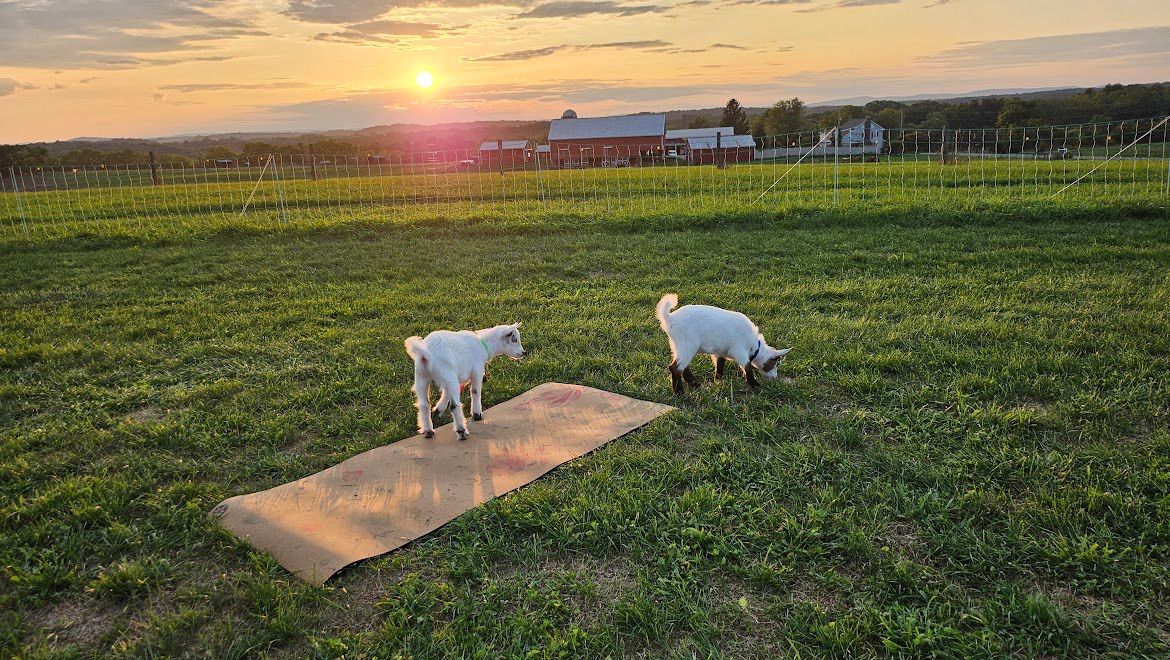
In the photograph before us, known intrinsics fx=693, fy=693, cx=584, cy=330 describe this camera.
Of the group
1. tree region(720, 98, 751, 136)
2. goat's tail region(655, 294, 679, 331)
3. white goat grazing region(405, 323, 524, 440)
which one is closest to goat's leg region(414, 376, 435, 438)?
white goat grazing region(405, 323, 524, 440)

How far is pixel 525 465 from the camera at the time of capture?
4.60 meters

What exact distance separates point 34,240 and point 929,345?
15339 millimetres

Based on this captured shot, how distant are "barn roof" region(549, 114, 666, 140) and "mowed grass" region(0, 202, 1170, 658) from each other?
2019 inches

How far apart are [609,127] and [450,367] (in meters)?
58.2

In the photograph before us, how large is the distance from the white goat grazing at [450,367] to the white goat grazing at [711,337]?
135 centimetres

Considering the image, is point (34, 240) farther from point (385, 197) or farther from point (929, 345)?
point (929, 345)

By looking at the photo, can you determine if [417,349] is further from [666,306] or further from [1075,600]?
[1075,600]

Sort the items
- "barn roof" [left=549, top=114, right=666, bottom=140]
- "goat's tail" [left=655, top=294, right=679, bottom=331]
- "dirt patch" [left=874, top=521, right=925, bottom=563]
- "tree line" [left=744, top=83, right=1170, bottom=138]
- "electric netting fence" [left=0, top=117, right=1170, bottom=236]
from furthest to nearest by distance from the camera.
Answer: "barn roof" [left=549, top=114, right=666, bottom=140] → "tree line" [left=744, top=83, right=1170, bottom=138] → "electric netting fence" [left=0, top=117, right=1170, bottom=236] → "goat's tail" [left=655, top=294, right=679, bottom=331] → "dirt patch" [left=874, top=521, right=925, bottom=563]

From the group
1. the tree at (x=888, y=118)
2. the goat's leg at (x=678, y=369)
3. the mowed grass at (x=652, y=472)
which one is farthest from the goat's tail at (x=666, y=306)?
the tree at (x=888, y=118)

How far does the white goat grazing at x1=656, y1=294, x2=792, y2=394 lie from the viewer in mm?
5457


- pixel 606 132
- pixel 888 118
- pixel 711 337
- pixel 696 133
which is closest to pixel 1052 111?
pixel 888 118

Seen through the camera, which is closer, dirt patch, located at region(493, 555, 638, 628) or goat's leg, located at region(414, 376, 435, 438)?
dirt patch, located at region(493, 555, 638, 628)

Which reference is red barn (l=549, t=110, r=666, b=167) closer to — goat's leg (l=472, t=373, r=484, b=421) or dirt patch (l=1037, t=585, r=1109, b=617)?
goat's leg (l=472, t=373, r=484, b=421)

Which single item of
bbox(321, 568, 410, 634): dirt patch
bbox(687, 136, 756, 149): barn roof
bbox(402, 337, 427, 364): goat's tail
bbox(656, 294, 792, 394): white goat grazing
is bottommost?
bbox(321, 568, 410, 634): dirt patch
